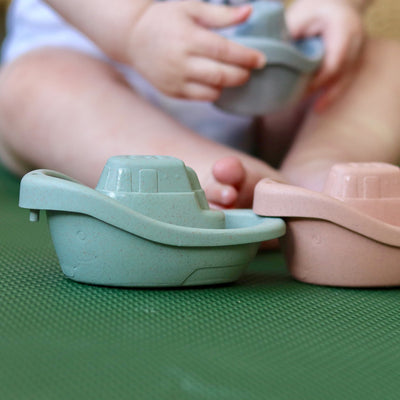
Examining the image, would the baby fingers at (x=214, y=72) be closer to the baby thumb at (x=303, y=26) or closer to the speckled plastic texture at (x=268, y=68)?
the speckled plastic texture at (x=268, y=68)

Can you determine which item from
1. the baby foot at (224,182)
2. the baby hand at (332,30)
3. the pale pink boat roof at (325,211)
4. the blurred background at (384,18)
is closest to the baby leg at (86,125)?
the baby foot at (224,182)

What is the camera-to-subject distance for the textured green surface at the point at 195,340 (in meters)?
0.34

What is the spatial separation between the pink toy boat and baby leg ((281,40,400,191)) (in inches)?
8.7

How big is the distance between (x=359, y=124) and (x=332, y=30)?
5.3 inches

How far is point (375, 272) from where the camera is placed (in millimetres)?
522

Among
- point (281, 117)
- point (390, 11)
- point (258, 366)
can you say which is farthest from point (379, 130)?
point (390, 11)

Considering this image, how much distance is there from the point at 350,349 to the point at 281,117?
64cm

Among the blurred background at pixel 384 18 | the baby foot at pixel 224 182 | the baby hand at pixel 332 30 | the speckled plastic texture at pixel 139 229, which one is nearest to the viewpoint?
the speckled plastic texture at pixel 139 229

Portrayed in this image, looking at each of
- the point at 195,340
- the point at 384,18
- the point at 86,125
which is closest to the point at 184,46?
the point at 86,125

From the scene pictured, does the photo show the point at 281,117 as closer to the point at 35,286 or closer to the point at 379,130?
the point at 379,130

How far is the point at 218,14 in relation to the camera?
2.38ft

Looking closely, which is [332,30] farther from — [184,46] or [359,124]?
[184,46]

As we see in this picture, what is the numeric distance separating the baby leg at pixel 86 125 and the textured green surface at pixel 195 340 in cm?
17

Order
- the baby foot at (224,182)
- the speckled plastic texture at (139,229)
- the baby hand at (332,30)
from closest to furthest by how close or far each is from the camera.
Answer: the speckled plastic texture at (139,229), the baby foot at (224,182), the baby hand at (332,30)
